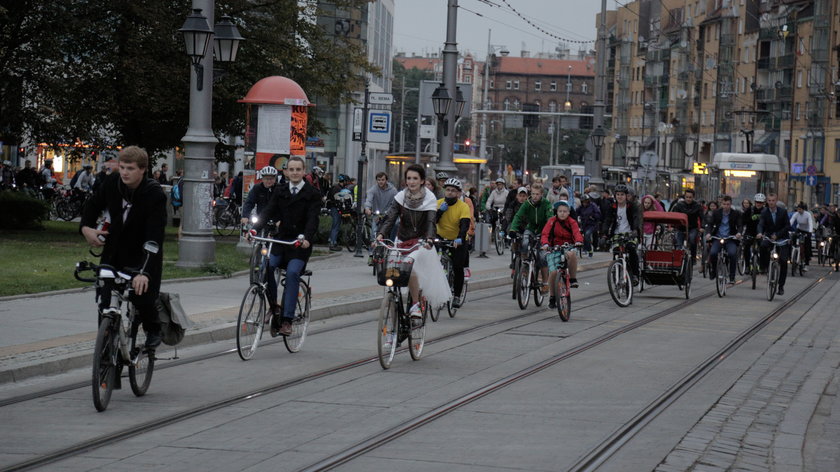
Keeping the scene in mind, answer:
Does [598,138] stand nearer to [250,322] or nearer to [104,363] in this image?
[250,322]

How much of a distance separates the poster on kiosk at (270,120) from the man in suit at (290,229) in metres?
12.7

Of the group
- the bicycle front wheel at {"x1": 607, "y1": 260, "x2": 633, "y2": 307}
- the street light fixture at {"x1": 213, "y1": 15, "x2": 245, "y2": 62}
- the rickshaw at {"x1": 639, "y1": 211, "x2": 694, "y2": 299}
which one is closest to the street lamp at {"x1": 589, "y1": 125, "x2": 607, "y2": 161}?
the rickshaw at {"x1": 639, "y1": 211, "x2": 694, "y2": 299}

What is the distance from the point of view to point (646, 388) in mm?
10883

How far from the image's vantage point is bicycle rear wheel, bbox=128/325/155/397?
9.30 m

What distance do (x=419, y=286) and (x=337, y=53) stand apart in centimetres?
2330

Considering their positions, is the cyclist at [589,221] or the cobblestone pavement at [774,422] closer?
the cobblestone pavement at [774,422]

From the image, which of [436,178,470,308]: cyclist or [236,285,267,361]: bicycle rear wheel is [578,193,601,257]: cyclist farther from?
[236,285,267,361]: bicycle rear wheel

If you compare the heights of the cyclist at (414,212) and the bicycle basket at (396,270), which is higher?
the cyclist at (414,212)

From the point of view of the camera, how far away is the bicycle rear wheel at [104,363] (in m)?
8.61

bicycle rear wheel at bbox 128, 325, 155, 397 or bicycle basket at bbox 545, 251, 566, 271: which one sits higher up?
bicycle basket at bbox 545, 251, 566, 271

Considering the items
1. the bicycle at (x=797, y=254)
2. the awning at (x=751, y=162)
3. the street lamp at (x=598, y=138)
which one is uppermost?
the street lamp at (x=598, y=138)

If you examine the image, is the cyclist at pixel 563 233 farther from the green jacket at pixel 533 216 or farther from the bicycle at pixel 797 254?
the bicycle at pixel 797 254

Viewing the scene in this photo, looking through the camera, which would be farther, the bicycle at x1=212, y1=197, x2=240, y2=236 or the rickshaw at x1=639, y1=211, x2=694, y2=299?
the bicycle at x1=212, y1=197, x2=240, y2=236

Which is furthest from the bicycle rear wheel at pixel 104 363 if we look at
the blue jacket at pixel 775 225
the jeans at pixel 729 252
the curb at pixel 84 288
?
the blue jacket at pixel 775 225
